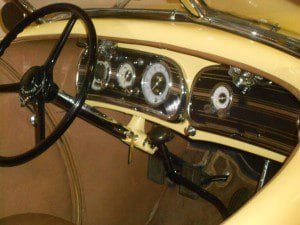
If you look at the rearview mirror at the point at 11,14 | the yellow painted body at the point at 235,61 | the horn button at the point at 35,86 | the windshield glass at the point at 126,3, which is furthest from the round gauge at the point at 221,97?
the rearview mirror at the point at 11,14

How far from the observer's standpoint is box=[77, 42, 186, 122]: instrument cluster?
5.70 feet

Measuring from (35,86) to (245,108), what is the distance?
0.78 metres

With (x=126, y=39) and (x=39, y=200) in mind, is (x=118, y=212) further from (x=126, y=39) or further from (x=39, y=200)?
(x=126, y=39)

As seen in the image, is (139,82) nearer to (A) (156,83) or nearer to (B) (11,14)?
Result: (A) (156,83)

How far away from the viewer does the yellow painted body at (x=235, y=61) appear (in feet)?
3.06

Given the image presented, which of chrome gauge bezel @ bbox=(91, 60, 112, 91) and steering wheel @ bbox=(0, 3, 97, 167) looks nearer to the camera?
steering wheel @ bbox=(0, 3, 97, 167)

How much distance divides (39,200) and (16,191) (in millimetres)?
126

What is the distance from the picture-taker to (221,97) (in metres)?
1.64

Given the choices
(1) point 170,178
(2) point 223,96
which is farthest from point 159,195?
(2) point 223,96

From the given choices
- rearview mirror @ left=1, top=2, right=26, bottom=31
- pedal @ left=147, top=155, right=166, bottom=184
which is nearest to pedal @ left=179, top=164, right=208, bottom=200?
pedal @ left=147, top=155, right=166, bottom=184

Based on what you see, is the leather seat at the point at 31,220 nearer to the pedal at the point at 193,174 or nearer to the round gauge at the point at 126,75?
the round gauge at the point at 126,75

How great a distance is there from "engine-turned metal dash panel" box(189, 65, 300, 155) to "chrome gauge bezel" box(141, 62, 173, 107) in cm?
11

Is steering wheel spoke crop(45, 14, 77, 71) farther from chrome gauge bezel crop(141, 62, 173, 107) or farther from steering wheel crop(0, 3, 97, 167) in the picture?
chrome gauge bezel crop(141, 62, 173, 107)

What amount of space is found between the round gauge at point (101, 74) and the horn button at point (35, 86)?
1.31ft
